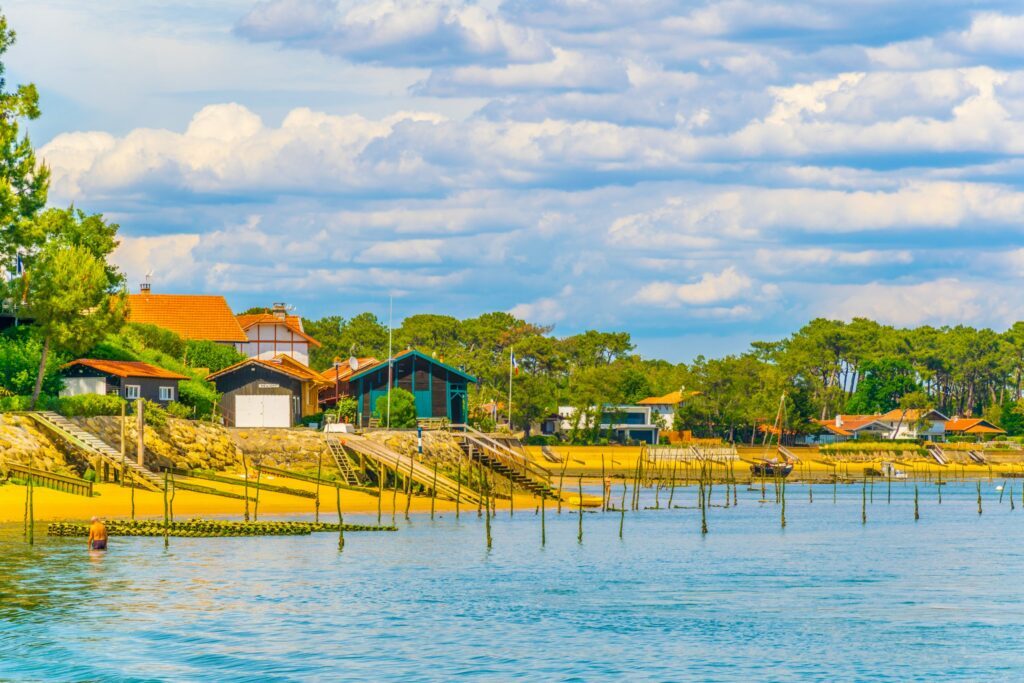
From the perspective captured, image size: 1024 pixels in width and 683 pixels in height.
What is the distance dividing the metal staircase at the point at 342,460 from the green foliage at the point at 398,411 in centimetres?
1492

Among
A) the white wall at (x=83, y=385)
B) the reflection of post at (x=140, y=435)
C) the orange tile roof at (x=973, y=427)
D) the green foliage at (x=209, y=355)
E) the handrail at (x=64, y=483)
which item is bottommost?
the handrail at (x=64, y=483)

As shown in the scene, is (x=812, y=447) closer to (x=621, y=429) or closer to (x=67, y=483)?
(x=621, y=429)

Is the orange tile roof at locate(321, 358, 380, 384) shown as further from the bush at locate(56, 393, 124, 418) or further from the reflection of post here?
the reflection of post

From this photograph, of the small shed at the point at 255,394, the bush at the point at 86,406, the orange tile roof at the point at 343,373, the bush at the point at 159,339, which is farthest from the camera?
the orange tile roof at the point at 343,373

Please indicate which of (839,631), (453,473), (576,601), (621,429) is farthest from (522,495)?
(621,429)

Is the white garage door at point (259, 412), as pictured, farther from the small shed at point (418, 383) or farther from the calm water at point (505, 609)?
the calm water at point (505, 609)

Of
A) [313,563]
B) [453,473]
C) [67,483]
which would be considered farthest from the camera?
[453,473]

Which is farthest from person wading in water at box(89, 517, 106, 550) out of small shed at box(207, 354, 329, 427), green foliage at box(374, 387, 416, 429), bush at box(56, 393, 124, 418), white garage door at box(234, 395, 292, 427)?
green foliage at box(374, 387, 416, 429)

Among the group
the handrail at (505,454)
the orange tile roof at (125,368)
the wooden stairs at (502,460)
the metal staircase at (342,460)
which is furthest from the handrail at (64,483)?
the handrail at (505,454)

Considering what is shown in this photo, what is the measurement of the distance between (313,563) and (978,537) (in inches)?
1621

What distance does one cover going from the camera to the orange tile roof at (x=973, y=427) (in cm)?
18519

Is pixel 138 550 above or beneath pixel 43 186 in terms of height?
beneath

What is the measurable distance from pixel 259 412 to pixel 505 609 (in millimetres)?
58825

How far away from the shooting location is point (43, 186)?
80750 mm
